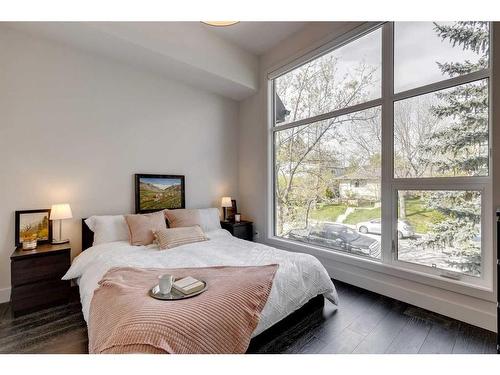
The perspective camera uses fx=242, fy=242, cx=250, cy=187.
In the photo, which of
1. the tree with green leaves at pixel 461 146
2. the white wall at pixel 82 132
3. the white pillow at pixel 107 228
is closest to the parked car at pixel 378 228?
the tree with green leaves at pixel 461 146

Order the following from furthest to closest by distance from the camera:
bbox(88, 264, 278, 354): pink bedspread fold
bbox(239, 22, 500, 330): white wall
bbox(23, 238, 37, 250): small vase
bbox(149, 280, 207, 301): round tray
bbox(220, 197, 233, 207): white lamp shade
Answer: bbox(220, 197, 233, 207): white lamp shade → bbox(23, 238, 37, 250): small vase → bbox(239, 22, 500, 330): white wall → bbox(149, 280, 207, 301): round tray → bbox(88, 264, 278, 354): pink bedspread fold

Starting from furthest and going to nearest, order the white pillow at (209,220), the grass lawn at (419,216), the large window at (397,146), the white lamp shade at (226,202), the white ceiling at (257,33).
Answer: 1. the white lamp shade at (226,202)
2. the white pillow at (209,220)
3. the white ceiling at (257,33)
4. the grass lawn at (419,216)
5. the large window at (397,146)

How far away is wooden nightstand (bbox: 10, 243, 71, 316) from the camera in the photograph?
231 cm

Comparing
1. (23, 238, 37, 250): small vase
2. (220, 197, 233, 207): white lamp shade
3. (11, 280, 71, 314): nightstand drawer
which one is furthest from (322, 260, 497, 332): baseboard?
(23, 238, 37, 250): small vase

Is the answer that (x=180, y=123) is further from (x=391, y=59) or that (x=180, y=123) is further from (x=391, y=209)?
(x=391, y=209)

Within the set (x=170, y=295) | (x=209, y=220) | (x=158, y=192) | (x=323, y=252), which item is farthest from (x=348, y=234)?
(x=158, y=192)

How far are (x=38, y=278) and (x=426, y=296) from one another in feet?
12.7

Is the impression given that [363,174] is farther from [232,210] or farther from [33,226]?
[33,226]

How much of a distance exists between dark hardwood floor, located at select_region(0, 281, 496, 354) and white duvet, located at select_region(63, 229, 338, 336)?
0.18m

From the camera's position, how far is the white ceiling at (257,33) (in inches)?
133

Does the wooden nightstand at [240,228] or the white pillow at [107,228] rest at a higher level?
the white pillow at [107,228]

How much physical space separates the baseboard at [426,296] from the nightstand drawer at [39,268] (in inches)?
125

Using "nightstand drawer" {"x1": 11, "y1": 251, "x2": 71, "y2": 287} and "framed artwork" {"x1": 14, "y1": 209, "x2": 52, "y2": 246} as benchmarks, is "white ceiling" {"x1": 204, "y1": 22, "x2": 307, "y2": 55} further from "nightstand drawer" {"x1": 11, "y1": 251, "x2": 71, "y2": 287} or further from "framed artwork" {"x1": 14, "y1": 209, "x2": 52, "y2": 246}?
"nightstand drawer" {"x1": 11, "y1": 251, "x2": 71, "y2": 287}

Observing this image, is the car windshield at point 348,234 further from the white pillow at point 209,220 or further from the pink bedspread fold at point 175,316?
the white pillow at point 209,220
